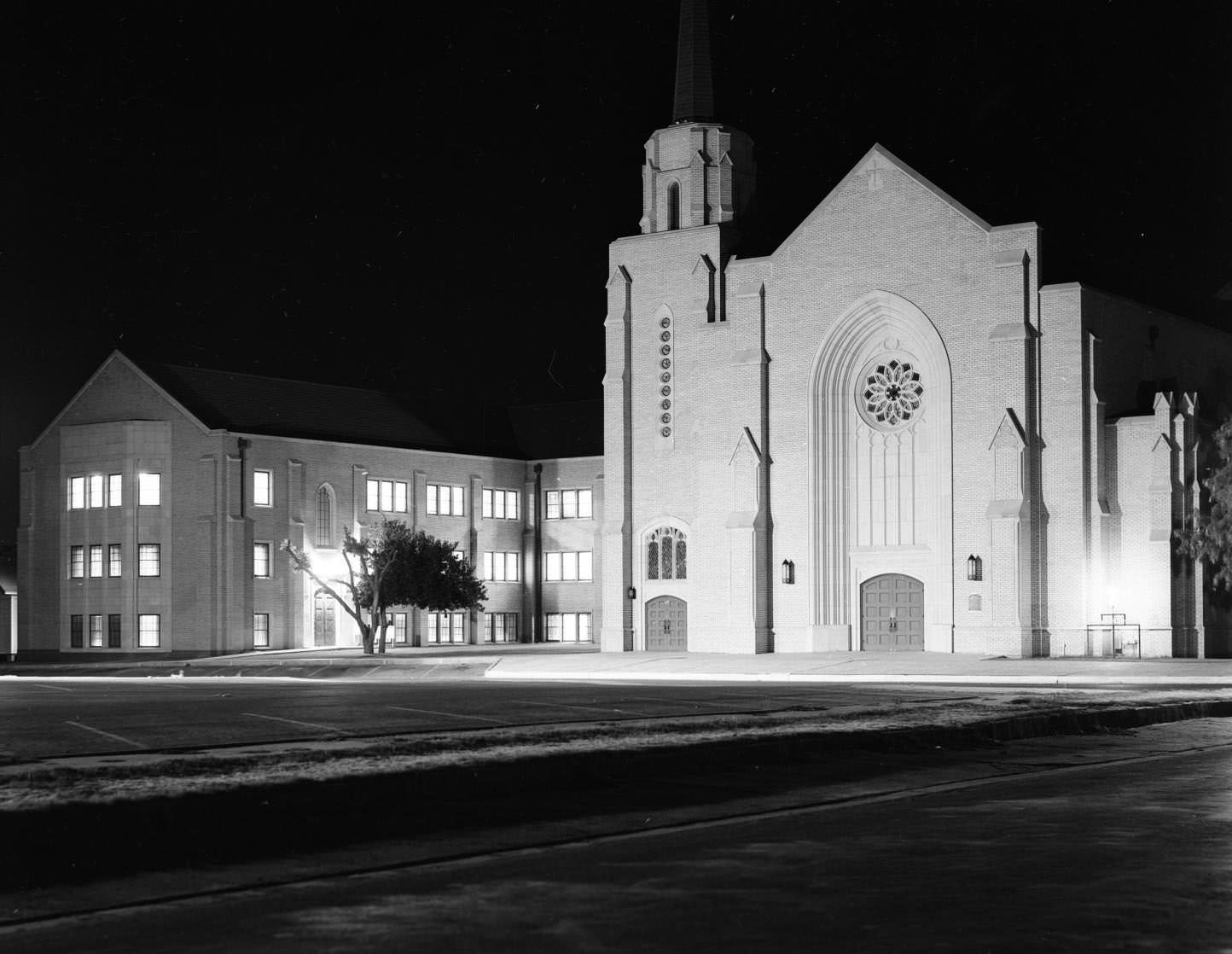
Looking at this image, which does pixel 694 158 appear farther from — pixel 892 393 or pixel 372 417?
pixel 372 417

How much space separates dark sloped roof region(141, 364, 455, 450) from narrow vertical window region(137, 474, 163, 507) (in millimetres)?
3242

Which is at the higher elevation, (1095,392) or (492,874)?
(1095,392)

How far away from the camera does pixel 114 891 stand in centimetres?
1043

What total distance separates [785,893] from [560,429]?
69048mm

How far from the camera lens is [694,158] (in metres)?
58.0

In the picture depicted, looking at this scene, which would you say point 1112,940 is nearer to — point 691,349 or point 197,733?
point 197,733

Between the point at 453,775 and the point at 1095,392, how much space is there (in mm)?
38937

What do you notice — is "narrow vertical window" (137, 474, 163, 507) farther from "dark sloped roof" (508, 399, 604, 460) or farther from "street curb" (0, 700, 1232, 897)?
"street curb" (0, 700, 1232, 897)

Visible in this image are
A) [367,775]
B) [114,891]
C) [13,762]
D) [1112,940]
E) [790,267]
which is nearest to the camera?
[1112,940]

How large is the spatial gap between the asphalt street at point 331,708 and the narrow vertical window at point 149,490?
32530mm

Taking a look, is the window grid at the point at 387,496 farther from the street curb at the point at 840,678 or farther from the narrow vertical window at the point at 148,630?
the street curb at the point at 840,678

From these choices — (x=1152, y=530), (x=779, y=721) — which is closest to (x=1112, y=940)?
(x=779, y=721)

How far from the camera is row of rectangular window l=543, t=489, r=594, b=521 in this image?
74.8 meters

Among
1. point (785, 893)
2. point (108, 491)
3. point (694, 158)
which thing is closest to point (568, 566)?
point (108, 491)
